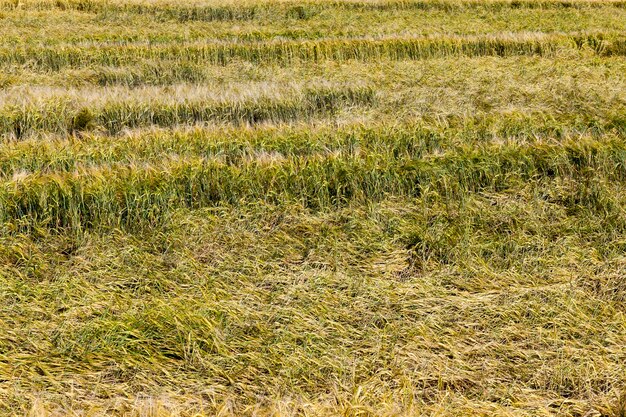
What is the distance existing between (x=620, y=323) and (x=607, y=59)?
11648 millimetres

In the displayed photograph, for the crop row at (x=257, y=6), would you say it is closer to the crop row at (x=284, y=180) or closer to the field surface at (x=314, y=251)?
the field surface at (x=314, y=251)

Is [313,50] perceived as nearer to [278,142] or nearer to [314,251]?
[278,142]

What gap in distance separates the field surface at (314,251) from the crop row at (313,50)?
3.05 metres

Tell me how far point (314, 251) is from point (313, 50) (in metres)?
10.7

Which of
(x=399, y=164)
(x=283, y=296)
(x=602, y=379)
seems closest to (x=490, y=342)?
(x=602, y=379)

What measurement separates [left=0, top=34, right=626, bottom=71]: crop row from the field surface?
10.0 feet

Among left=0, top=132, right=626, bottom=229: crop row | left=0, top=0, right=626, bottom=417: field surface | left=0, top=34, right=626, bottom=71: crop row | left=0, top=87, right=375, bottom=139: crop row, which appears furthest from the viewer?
left=0, top=34, right=626, bottom=71: crop row

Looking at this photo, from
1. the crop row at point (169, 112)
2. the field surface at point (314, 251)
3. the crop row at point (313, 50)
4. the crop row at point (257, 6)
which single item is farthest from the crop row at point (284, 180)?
the crop row at point (257, 6)

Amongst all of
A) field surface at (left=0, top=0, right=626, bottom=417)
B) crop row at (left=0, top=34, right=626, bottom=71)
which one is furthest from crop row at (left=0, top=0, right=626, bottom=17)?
field surface at (left=0, top=0, right=626, bottom=417)

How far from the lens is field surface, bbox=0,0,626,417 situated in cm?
352

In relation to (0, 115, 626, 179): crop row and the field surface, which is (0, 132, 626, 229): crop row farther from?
(0, 115, 626, 179): crop row

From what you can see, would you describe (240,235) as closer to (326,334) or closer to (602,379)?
(326,334)

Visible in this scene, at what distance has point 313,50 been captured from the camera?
14711mm

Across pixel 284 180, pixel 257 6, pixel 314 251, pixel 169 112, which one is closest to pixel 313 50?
pixel 169 112
